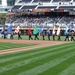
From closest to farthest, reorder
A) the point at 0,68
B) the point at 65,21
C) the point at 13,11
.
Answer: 1. the point at 0,68
2. the point at 65,21
3. the point at 13,11

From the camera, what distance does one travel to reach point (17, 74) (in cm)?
873

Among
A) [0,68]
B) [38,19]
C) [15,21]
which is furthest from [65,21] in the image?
[0,68]

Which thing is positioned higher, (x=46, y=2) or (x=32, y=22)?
(x=46, y=2)

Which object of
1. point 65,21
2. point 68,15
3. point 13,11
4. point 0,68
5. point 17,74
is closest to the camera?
point 17,74

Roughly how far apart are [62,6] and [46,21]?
7574 mm

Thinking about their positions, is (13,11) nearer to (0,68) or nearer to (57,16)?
(57,16)

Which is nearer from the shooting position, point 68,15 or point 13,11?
point 68,15

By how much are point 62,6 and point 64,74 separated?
69.0m

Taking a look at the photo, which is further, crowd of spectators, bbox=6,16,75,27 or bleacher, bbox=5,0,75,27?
bleacher, bbox=5,0,75,27

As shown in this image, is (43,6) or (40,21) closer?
(40,21)

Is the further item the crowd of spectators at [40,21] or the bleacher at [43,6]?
the bleacher at [43,6]

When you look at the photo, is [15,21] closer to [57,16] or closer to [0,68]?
[57,16]

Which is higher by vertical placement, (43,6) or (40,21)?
(43,6)

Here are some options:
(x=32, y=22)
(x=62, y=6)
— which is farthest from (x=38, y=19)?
(x=62, y=6)
